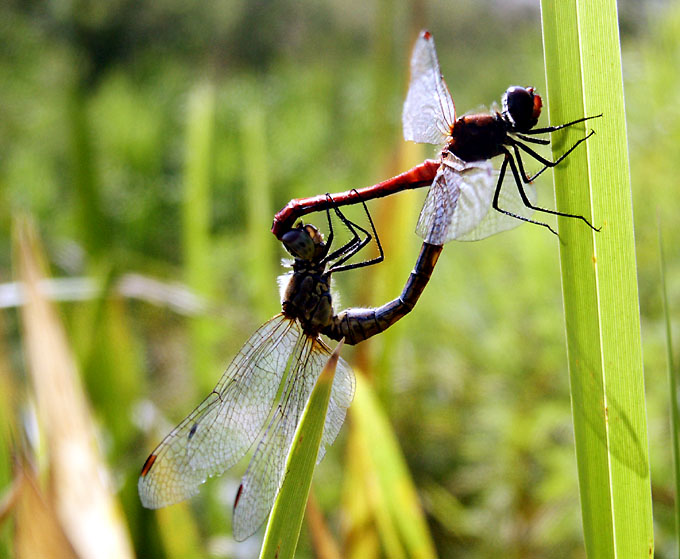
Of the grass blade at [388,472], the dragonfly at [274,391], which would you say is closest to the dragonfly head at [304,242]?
the dragonfly at [274,391]

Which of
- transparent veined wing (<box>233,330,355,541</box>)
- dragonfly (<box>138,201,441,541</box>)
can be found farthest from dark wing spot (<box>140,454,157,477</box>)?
transparent veined wing (<box>233,330,355,541</box>)

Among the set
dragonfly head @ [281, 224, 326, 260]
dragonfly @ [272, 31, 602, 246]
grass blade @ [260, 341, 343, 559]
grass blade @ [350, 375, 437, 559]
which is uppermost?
dragonfly @ [272, 31, 602, 246]

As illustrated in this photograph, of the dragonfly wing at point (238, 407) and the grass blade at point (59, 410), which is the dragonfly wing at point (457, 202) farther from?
the grass blade at point (59, 410)

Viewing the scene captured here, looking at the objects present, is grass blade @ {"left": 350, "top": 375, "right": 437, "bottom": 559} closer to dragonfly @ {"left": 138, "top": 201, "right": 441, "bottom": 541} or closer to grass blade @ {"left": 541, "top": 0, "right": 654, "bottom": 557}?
dragonfly @ {"left": 138, "top": 201, "right": 441, "bottom": 541}

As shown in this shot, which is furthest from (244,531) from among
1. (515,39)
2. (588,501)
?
(515,39)

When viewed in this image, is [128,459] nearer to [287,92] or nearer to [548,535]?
[548,535]

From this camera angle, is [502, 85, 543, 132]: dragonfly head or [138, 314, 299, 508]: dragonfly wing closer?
[502, 85, 543, 132]: dragonfly head
